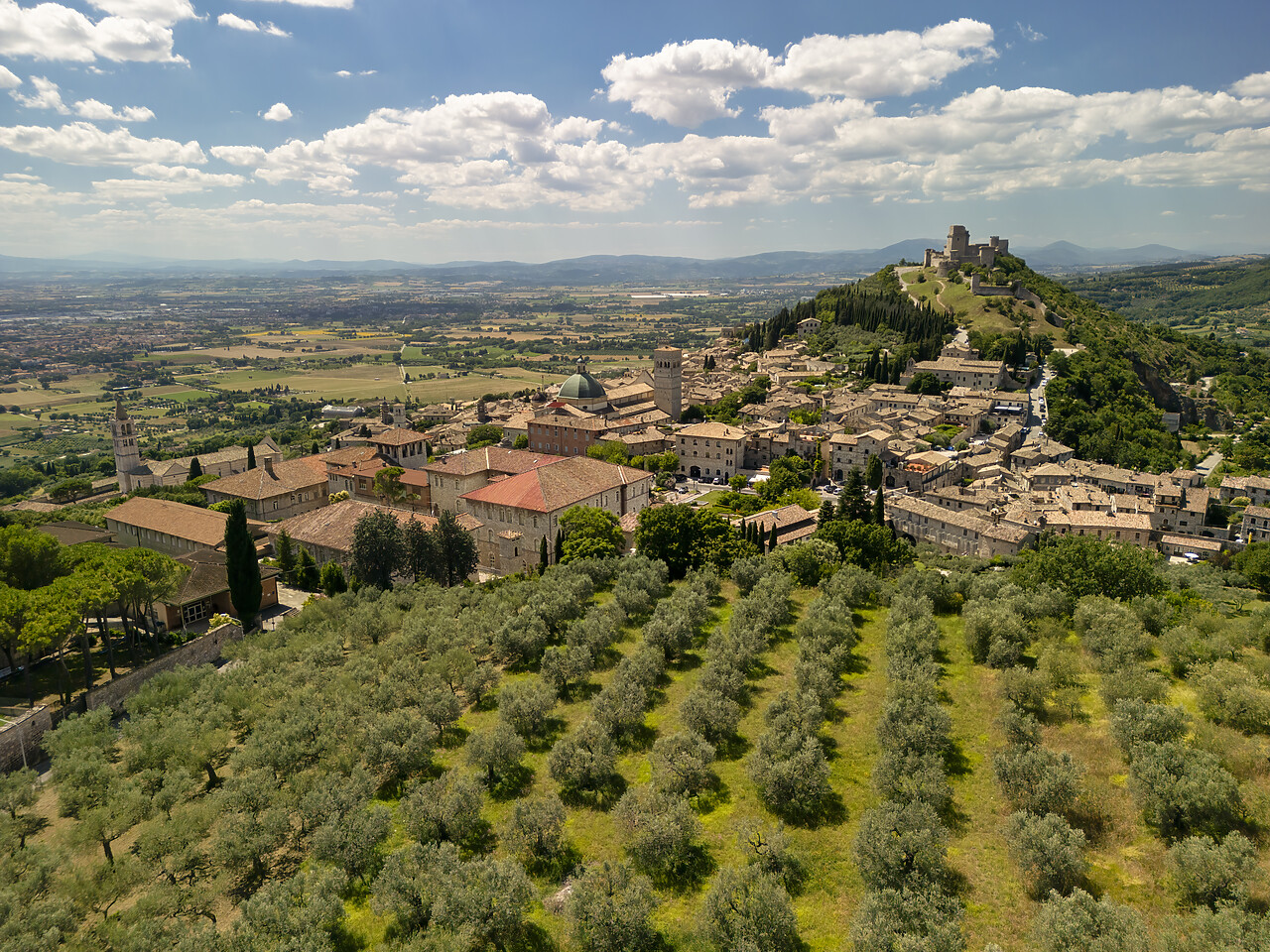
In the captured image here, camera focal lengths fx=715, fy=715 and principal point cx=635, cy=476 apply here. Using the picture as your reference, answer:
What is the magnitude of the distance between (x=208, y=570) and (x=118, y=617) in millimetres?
6079

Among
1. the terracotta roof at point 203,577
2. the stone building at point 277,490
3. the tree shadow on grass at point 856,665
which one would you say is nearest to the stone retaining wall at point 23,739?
the terracotta roof at point 203,577

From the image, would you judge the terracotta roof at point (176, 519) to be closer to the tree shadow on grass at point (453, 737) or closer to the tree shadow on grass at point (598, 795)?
the tree shadow on grass at point (453, 737)

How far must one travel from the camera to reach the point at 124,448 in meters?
80.6

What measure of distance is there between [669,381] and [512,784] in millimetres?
78825

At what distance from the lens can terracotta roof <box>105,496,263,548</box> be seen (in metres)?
53.2

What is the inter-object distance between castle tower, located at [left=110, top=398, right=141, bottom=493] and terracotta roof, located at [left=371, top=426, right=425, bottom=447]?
95.2ft

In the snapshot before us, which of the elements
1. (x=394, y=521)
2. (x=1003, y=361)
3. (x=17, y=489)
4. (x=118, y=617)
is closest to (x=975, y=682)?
(x=394, y=521)

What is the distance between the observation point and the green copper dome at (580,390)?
9931 centimetres

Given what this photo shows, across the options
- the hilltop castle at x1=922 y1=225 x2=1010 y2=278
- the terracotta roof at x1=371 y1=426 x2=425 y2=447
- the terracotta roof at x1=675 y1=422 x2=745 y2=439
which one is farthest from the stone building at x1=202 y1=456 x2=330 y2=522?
the hilltop castle at x1=922 y1=225 x2=1010 y2=278

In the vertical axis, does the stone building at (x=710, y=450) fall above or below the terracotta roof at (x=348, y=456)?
below

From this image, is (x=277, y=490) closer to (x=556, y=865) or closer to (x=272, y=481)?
(x=272, y=481)

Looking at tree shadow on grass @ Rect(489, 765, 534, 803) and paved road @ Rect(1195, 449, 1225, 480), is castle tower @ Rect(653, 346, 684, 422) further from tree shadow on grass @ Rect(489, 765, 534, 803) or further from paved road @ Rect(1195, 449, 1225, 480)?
tree shadow on grass @ Rect(489, 765, 534, 803)

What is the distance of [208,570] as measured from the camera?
153 ft

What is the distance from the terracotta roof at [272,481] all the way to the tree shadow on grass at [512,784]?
4747 cm
